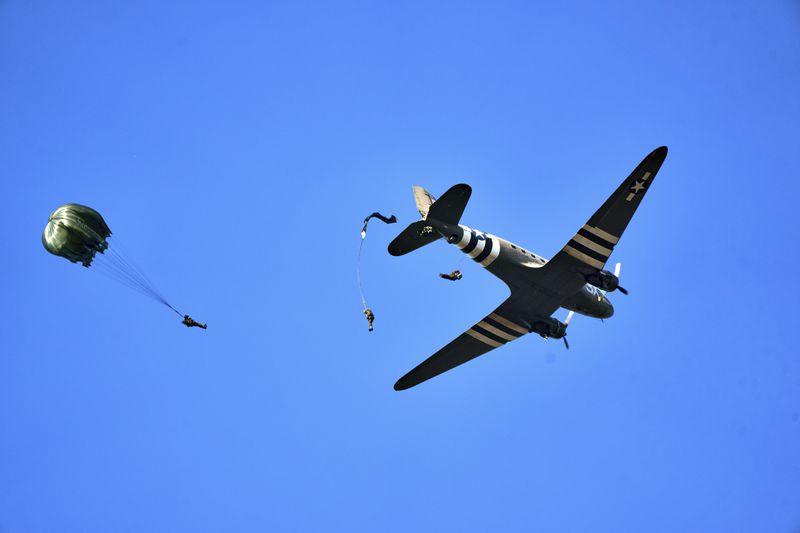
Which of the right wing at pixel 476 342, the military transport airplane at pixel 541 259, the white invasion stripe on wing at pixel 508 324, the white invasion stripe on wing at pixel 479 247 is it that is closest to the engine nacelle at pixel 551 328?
the military transport airplane at pixel 541 259

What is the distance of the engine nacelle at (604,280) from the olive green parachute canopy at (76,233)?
2566cm

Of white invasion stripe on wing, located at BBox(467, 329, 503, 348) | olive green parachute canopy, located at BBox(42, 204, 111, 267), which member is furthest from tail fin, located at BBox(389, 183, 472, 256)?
olive green parachute canopy, located at BBox(42, 204, 111, 267)

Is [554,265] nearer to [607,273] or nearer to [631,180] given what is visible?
[607,273]

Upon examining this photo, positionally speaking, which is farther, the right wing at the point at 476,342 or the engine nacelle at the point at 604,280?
the right wing at the point at 476,342

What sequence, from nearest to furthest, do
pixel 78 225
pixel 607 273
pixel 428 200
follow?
pixel 78 225
pixel 607 273
pixel 428 200

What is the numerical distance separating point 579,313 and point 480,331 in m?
6.07

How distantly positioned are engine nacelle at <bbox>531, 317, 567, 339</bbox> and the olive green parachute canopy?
24.3 metres

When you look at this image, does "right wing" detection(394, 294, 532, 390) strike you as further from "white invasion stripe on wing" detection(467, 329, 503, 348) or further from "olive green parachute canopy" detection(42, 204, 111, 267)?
"olive green parachute canopy" detection(42, 204, 111, 267)

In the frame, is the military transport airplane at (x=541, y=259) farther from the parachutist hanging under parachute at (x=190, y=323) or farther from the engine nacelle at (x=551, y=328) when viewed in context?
the parachutist hanging under parachute at (x=190, y=323)

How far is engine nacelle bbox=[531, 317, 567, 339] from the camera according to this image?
45.1 meters

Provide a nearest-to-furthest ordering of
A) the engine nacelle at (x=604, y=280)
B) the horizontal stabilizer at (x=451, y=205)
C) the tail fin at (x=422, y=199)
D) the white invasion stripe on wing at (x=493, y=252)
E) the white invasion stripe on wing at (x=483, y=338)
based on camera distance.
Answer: the horizontal stabilizer at (x=451, y=205), the engine nacelle at (x=604, y=280), the white invasion stripe on wing at (x=493, y=252), the tail fin at (x=422, y=199), the white invasion stripe on wing at (x=483, y=338)

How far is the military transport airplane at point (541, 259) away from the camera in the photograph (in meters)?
39.5

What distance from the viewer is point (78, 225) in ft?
127

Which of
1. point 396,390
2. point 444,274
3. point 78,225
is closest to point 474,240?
point 444,274
